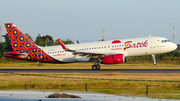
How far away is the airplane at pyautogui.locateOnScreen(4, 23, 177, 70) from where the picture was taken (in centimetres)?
3759

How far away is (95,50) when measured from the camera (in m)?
39.4

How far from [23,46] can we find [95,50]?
12181mm

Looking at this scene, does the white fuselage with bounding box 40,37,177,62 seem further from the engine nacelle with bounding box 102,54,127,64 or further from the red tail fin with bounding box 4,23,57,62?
the red tail fin with bounding box 4,23,57,62

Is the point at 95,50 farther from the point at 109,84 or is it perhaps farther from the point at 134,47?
the point at 109,84

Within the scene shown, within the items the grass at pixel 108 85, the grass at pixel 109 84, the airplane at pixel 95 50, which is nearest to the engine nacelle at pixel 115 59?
the airplane at pixel 95 50

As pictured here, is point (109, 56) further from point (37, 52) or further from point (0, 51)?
point (0, 51)

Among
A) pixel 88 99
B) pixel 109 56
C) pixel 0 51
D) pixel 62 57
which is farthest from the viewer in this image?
pixel 0 51

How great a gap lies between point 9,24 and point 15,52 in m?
4.95

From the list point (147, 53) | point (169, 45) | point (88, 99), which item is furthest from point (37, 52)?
point (88, 99)

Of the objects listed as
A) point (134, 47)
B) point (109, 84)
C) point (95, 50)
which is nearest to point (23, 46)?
point (95, 50)

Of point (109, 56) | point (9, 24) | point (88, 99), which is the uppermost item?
point (9, 24)

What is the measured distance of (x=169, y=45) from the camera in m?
38.1

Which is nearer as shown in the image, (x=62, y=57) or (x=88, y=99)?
(x=88, y=99)

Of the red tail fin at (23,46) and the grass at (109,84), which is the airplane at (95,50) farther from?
the grass at (109,84)
